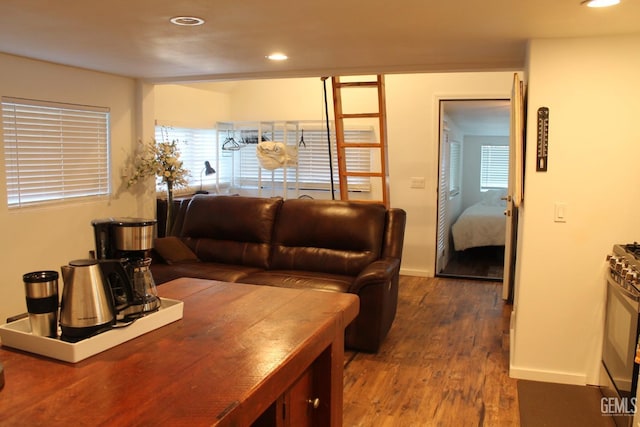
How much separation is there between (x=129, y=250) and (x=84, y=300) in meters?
0.23

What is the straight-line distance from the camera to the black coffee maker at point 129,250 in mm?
1562

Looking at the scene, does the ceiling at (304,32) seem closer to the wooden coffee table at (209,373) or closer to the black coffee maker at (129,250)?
the black coffee maker at (129,250)

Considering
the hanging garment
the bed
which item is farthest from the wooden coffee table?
the bed

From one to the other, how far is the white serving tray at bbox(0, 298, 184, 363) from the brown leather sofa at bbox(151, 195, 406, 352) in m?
2.17

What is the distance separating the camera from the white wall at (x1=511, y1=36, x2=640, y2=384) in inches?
119

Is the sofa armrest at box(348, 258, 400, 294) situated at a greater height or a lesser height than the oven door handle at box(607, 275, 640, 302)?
lesser

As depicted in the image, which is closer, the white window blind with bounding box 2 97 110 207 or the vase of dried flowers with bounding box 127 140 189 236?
the white window blind with bounding box 2 97 110 207

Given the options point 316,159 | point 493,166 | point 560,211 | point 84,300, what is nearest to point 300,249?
point 560,211

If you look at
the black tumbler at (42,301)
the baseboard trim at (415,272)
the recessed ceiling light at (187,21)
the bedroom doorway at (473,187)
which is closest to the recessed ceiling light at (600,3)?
the recessed ceiling light at (187,21)

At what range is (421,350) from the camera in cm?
380

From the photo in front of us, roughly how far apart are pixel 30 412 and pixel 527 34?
9.67 ft

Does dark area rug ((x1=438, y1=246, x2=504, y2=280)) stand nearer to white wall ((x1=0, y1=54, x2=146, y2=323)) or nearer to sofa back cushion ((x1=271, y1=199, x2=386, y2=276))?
sofa back cushion ((x1=271, y1=199, x2=386, y2=276))

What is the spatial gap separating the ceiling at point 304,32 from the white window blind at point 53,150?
42cm

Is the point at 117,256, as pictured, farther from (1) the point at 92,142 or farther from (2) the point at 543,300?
(1) the point at 92,142
